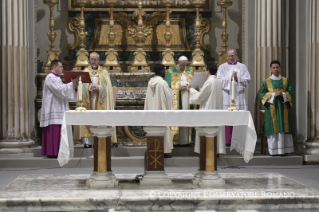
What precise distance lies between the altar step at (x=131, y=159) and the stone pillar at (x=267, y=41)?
79cm

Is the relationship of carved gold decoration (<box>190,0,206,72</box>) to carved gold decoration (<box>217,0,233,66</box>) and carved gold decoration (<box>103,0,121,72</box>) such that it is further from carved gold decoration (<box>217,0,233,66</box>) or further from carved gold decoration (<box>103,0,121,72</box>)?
carved gold decoration (<box>103,0,121,72</box>)

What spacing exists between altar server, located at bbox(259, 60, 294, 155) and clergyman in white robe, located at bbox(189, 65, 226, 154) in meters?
0.96

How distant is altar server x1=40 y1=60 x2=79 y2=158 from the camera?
989cm

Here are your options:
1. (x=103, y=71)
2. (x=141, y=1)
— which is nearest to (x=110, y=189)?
(x=103, y=71)

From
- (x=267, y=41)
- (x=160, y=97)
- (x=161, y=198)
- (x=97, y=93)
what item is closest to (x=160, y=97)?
(x=160, y=97)

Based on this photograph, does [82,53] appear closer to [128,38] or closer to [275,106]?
[128,38]

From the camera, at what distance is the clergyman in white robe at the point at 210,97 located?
29.9 feet

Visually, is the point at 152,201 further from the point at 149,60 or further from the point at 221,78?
the point at 149,60

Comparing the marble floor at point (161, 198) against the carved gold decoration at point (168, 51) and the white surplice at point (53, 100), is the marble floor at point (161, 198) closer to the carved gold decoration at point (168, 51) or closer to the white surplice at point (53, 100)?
the white surplice at point (53, 100)

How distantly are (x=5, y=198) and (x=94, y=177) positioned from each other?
1.15m

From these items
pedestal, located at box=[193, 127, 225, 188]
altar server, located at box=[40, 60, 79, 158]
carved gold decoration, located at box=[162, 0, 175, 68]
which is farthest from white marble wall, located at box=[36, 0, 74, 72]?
pedestal, located at box=[193, 127, 225, 188]

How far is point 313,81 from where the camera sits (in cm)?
1027

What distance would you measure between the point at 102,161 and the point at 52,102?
3174 millimetres

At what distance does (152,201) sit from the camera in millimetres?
6426
